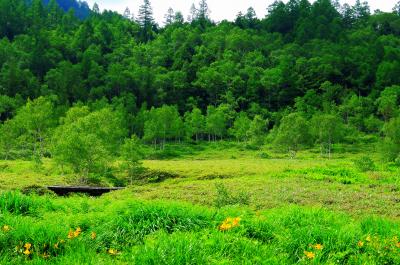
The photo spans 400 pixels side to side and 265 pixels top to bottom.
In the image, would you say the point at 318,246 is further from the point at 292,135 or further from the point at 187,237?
the point at 292,135

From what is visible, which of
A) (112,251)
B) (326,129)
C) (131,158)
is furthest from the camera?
(326,129)

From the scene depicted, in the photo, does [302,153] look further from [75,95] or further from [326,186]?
[75,95]

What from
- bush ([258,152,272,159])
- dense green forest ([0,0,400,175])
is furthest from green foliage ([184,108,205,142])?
bush ([258,152,272,159])

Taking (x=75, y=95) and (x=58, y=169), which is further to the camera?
(x=75, y=95)

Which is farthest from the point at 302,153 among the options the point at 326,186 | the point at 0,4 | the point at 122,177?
the point at 0,4

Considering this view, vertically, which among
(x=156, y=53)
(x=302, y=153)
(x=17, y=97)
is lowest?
(x=302, y=153)

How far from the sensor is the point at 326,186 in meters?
29.9

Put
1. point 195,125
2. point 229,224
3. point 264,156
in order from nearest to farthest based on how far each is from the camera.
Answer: point 229,224 < point 264,156 < point 195,125

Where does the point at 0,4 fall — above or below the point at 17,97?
above

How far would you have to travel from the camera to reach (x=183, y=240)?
7.58 meters

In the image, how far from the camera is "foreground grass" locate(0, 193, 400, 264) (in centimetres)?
736

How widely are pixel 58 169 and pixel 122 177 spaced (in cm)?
879

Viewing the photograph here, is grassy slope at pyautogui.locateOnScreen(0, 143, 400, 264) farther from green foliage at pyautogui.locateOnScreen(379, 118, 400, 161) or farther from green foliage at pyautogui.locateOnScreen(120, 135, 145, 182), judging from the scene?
green foliage at pyautogui.locateOnScreen(379, 118, 400, 161)

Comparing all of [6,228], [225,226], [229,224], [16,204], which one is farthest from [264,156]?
[6,228]
